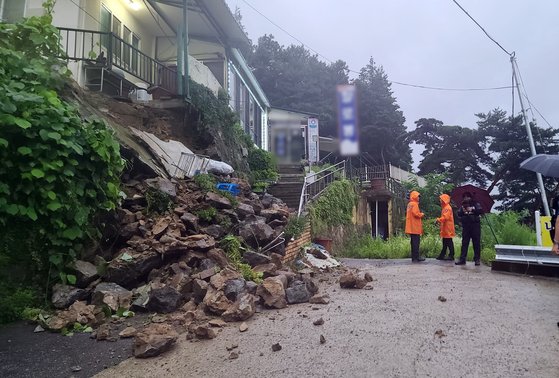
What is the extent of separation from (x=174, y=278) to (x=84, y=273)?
3.75 ft

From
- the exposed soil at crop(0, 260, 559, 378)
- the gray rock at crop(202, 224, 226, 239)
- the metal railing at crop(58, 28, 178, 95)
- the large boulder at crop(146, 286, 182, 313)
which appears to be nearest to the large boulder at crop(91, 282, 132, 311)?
the large boulder at crop(146, 286, 182, 313)

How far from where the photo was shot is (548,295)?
5.62m

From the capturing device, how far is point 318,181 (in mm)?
12734

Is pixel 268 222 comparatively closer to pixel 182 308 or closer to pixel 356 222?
pixel 182 308

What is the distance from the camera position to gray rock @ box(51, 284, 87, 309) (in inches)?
187

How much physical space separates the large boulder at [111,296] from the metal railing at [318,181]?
6.14 m

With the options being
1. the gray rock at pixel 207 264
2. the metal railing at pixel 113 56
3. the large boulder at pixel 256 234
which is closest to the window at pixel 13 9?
the metal railing at pixel 113 56

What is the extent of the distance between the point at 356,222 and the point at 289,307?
33.8 feet

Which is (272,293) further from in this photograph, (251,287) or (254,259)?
(254,259)

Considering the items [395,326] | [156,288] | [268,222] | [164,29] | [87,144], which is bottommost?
[395,326]

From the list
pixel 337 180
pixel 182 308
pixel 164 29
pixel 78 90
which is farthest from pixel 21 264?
pixel 164 29

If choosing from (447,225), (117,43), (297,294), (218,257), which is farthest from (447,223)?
(117,43)

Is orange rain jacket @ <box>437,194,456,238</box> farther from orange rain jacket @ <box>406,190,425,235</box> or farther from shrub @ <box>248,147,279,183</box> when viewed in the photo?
shrub @ <box>248,147,279,183</box>

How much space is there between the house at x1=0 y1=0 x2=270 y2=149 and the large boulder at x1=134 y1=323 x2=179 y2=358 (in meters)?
6.95
